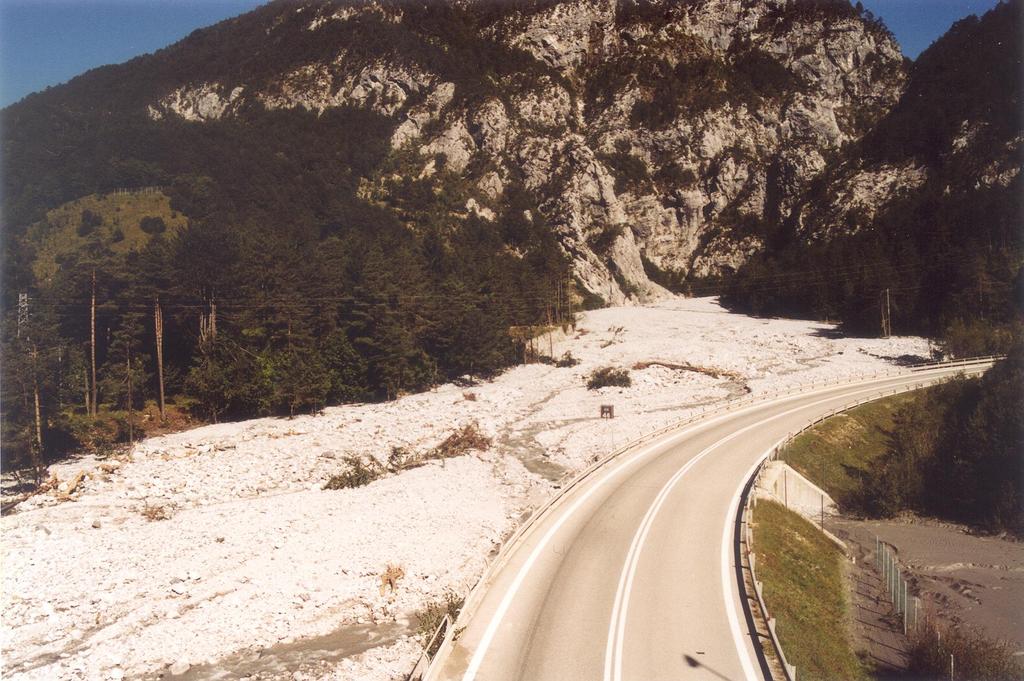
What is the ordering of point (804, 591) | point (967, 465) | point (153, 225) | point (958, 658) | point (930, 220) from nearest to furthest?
point (958, 658) → point (804, 591) → point (967, 465) → point (153, 225) → point (930, 220)

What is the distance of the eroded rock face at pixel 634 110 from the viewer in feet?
433

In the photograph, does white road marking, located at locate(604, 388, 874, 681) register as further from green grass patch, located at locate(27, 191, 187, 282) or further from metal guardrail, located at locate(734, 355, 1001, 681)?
green grass patch, located at locate(27, 191, 187, 282)

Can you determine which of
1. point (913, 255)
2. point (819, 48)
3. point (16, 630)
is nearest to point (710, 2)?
point (819, 48)

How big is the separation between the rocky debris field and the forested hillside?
3283 cm

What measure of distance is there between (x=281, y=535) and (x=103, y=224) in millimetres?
83662

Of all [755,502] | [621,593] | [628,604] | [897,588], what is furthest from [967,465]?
[628,604]

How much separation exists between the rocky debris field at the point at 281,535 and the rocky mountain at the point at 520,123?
63931 mm

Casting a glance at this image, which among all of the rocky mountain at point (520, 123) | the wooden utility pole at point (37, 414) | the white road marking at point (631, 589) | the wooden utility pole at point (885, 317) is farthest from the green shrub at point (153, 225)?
the wooden utility pole at point (885, 317)

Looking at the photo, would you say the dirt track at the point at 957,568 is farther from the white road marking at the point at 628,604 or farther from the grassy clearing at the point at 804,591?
the white road marking at the point at 628,604

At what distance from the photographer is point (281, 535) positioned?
2564 centimetres


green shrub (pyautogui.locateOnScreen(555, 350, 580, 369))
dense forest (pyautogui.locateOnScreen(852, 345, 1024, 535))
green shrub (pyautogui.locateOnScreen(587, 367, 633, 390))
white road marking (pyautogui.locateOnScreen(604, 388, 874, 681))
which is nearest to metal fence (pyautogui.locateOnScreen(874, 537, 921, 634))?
white road marking (pyautogui.locateOnScreen(604, 388, 874, 681))

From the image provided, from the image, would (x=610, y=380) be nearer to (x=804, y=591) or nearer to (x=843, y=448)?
(x=843, y=448)

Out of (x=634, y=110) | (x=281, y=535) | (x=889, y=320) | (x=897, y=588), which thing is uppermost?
(x=634, y=110)

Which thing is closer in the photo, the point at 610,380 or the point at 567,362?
the point at 610,380
